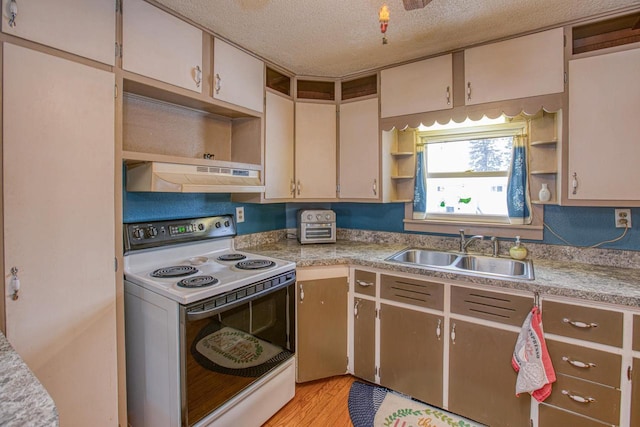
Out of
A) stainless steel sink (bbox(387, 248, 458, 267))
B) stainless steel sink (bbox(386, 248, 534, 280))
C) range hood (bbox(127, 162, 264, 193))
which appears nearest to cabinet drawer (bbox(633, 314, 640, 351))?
stainless steel sink (bbox(386, 248, 534, 280))

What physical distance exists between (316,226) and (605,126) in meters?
1.97

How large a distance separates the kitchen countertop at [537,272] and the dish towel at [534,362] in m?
0.17

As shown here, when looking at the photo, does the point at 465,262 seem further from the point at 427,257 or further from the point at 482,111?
the point at 482,111

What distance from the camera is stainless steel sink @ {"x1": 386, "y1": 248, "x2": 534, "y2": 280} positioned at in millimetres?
1931

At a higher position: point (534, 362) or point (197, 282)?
point (197, 282)

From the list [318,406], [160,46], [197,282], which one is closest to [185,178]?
[197,282]

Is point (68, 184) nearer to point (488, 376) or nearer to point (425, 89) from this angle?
point (425, 89)

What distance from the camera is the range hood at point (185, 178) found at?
1621 mm

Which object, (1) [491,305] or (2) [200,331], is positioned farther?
(1) [491,305]

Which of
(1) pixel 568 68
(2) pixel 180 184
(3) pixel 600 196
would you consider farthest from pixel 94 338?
(1) pixel 568 68

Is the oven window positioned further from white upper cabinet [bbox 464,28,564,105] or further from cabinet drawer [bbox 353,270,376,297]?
white upper cabinet [bbox 464,28,564,105]

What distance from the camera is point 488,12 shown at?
1702 millimetres

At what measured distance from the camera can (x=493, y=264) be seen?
2.17 m

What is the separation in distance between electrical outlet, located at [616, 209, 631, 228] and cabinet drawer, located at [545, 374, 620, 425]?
3.29 feet
